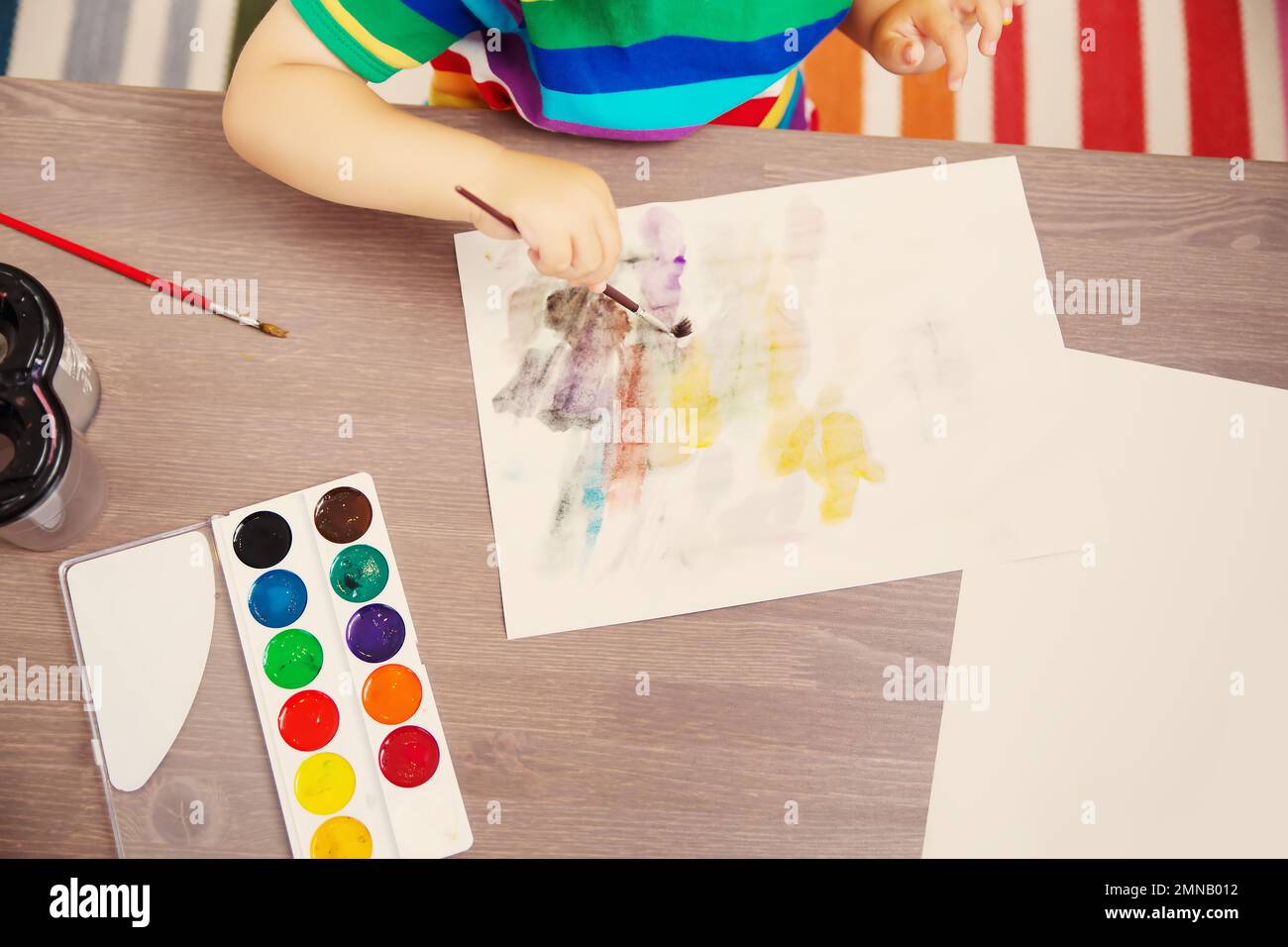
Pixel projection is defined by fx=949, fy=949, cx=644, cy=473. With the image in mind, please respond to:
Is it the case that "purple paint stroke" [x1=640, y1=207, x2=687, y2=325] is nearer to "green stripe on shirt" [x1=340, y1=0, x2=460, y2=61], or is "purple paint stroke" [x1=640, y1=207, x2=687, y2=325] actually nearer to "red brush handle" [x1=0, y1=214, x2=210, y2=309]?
"green stripe on shirt" [x1=340, y1=0, x2=460, y2=61]

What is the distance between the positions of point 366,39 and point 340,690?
420mm

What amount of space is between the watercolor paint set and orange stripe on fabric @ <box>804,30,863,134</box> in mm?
980

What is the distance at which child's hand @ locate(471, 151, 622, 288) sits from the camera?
1.96 feet

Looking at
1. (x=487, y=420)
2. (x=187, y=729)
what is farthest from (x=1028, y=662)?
(x=187, y=729)

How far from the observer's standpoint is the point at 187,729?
0.57 m

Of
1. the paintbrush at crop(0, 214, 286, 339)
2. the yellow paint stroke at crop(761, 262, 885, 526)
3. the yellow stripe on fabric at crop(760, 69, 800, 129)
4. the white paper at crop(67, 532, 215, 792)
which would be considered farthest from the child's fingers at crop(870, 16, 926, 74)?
the white paper at crop(67, 532, 215, 792)

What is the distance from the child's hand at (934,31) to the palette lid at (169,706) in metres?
0.58

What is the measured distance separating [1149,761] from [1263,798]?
8cm

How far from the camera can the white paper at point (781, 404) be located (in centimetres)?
61

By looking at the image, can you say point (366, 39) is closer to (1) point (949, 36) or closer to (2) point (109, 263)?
(2) point (109, 263)

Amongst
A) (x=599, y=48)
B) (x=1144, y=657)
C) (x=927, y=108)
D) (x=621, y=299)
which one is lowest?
(x=1144, y=657)

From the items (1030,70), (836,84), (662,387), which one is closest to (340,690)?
(662,387)

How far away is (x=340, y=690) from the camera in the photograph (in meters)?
0.58

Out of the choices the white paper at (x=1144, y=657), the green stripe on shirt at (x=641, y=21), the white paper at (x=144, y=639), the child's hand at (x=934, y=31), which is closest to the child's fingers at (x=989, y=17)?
the child's hand at (x=934, y=31)
